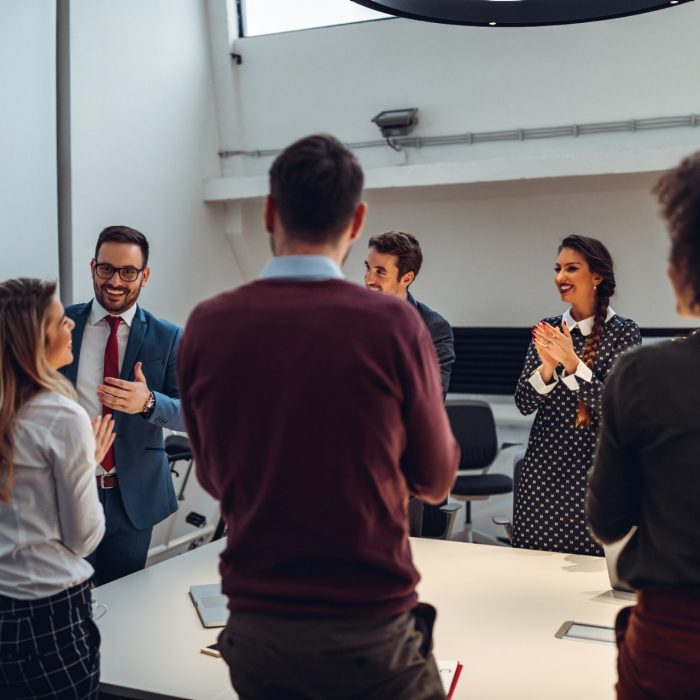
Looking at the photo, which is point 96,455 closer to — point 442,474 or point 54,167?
point 442,474

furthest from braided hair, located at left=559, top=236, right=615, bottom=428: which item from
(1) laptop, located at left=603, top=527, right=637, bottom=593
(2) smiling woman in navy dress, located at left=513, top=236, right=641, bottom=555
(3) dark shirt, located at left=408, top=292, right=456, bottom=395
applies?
(1) laptop, located at left=603, top=527, right=637, bottom=593

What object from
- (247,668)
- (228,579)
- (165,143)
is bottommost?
(247,668)

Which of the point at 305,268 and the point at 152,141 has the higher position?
the point at 152,141

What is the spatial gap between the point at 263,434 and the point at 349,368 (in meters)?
0.15

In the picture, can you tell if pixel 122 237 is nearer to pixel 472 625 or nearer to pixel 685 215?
pixel 472 625

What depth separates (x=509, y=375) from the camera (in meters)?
5.32

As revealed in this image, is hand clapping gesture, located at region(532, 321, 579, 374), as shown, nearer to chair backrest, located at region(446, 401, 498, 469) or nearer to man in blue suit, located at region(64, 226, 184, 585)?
man in blue suit, located at region(64, 226, 184, 585)

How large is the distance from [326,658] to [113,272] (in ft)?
5.92

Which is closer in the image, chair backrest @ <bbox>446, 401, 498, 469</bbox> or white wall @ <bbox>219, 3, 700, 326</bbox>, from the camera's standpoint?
white wall @ <bbox>219, 3, 700, 326</bbox>

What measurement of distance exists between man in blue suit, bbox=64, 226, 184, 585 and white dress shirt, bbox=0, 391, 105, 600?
2.72ft

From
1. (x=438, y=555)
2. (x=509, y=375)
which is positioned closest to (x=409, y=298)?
(x=438, y=555)

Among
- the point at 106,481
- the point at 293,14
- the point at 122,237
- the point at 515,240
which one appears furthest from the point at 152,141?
the point at 106,481

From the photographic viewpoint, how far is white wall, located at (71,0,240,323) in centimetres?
425

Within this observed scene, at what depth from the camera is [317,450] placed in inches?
46.6
